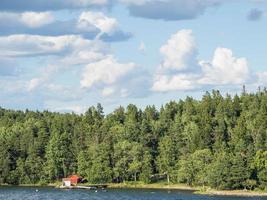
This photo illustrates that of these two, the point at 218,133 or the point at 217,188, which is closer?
the point at 217,188

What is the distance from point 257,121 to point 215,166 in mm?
21828

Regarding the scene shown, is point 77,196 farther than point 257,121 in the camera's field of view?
No

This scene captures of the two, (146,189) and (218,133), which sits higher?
(218,133)

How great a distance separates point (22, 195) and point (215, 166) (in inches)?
1867

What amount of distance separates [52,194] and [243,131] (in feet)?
172

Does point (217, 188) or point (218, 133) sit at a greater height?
point (218, 133)

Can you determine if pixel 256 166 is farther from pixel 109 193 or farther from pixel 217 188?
pixel 109 193

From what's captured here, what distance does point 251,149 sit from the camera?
180625 mm

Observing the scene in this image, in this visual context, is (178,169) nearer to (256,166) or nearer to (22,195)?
(256,166)

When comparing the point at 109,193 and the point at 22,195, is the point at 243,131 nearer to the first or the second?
the point at 109,193

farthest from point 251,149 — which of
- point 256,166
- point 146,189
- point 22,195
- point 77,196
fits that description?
point 22,195

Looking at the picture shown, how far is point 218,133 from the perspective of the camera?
199 meters

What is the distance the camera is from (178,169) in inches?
7820

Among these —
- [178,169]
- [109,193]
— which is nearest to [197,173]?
[178,169]
